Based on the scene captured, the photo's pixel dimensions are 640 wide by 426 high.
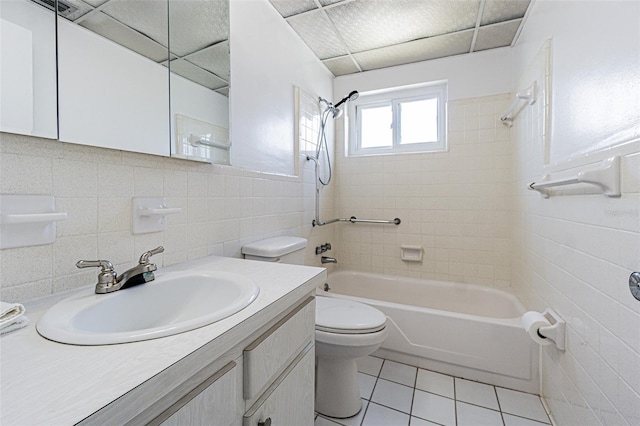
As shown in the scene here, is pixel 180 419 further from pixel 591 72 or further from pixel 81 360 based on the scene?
pixel 591 72

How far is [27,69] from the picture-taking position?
2.28ft

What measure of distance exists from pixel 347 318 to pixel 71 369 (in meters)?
1.13

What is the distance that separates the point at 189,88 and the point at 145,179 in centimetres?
46

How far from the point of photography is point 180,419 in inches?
18.3

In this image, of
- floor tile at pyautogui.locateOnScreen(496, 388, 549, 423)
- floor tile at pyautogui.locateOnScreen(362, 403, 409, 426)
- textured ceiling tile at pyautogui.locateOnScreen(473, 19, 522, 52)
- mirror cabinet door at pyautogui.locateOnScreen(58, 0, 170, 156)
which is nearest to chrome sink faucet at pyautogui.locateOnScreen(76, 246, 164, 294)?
mirror cabinet door at pyautogui.locateOnScreen(58, 0, 170, 156)

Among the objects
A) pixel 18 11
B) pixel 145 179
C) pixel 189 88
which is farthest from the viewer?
pixel 189 88

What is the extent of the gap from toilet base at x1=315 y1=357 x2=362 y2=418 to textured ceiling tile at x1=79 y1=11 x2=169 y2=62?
152 centimetres

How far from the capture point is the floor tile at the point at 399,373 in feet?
5.38

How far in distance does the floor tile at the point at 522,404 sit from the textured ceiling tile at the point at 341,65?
2.54 metres

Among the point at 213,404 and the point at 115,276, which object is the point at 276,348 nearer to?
the point at 213,404

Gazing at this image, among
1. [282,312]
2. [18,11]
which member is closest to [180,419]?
[282,312]

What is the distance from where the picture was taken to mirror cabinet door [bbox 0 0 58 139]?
0.66m

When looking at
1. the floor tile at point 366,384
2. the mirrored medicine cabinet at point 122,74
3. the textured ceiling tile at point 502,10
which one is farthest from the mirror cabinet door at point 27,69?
the textured ceiling tile at point 502,10

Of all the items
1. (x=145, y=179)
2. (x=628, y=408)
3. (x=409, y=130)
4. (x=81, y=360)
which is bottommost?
(x=628, y=408)
